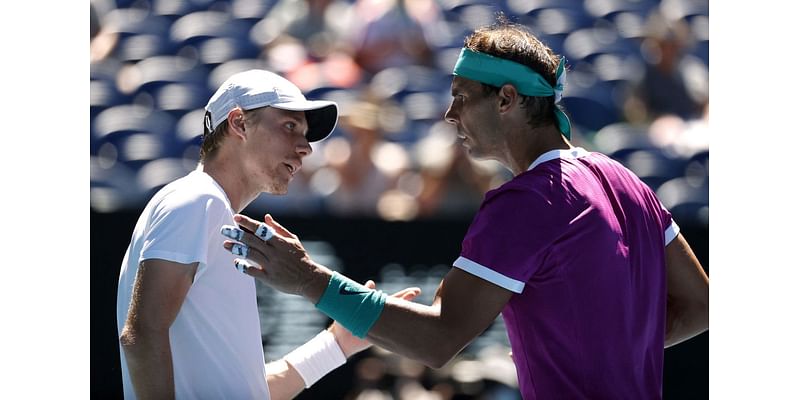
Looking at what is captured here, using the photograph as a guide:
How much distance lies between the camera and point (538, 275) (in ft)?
6.83

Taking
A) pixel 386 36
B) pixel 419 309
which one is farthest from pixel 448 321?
pixel 386 36

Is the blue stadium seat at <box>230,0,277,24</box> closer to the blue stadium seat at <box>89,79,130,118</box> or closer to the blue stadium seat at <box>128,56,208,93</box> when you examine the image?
the blue stadium seat at <box>128,56,208,93</box>

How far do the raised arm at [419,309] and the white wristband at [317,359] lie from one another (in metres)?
0.64

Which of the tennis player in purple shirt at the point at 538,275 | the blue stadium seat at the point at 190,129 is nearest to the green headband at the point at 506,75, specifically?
the tennis player in purple shirt at the point at 538,275

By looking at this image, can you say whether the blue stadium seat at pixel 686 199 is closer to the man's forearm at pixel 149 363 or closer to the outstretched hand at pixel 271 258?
the outstretched hand at pixel 271 258

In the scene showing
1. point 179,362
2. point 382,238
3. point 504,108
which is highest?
point 504,108

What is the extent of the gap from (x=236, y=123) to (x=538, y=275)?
2.79 feet

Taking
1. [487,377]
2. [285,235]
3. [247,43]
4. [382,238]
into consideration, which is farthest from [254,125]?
[247,43]

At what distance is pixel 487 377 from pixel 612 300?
2679 mm

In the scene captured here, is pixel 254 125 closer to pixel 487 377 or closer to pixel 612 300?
pixel 612 300

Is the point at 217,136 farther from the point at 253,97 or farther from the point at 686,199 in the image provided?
the point at 686,199

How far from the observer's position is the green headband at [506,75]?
227 centimetres

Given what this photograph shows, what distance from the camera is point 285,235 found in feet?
6.90

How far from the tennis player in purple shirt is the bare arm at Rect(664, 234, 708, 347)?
4.8 inches
